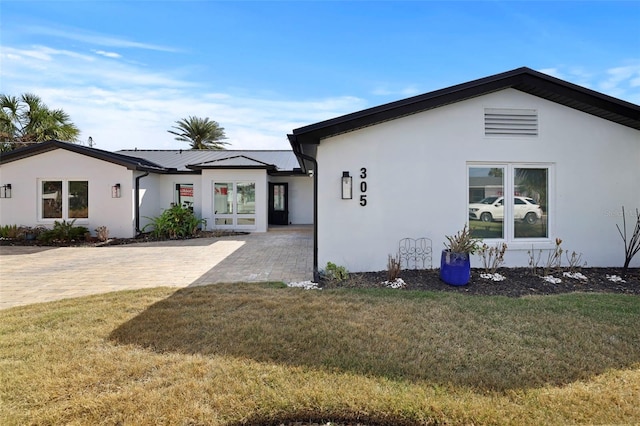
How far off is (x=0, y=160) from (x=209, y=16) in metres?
11.6

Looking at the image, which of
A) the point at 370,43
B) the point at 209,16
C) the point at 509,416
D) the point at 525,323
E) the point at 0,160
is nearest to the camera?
the point at 509,416

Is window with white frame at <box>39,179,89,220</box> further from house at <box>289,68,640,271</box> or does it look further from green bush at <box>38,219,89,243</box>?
house at <box>289,68,640,271</box>

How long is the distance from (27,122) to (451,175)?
80.3 ft

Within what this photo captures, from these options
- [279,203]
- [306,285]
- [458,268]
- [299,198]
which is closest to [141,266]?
[306,285]

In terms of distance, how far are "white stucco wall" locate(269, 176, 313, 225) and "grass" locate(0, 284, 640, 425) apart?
14.2 meters

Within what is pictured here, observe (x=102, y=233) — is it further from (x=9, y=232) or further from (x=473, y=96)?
(x=473, y=96)

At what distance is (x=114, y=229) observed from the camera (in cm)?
1386

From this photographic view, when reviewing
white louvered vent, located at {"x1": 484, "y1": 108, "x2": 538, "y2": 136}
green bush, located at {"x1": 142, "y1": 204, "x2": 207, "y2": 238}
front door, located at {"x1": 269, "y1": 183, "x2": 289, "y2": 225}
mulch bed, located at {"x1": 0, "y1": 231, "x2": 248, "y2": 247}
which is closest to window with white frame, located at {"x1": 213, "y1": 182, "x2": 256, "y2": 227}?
green bush, located at {"x1": 142, "y1": 204, "x2": 207, "y2": 238}

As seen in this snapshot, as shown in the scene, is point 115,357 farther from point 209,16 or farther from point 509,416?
point 209,16

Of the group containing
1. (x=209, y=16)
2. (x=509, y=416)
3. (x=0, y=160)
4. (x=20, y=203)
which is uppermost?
(x=209, y=16)

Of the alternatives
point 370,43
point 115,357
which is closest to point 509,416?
point 115,357

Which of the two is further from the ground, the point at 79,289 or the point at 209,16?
the point at 209,16

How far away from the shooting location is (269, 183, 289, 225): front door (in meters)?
19.4

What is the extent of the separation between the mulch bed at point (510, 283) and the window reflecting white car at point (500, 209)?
121 centimetres
